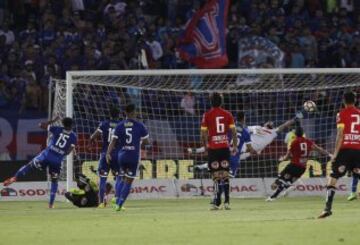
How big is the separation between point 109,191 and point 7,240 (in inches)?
480

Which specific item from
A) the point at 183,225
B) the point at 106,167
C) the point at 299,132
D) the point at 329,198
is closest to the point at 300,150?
the point at 299,132

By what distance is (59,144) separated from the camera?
938 inches

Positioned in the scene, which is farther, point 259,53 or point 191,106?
point 259,53

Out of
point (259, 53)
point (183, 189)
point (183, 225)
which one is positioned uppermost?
point (259, 53)

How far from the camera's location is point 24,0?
Result: 32.7 meters

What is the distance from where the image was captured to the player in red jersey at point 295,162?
25984mm

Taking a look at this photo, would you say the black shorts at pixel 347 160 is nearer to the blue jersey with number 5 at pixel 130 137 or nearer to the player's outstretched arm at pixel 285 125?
the blue jersey with number 5 at pixel 130 137

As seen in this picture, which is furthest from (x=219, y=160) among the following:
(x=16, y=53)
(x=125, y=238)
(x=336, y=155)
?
(x=16, y=53)

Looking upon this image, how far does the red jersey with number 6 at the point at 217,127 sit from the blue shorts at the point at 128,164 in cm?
165

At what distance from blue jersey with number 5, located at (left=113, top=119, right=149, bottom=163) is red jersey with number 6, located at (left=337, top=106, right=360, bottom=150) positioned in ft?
16.4

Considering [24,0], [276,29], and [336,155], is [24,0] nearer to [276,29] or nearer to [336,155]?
[276,29]

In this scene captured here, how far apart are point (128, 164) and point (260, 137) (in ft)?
24.5

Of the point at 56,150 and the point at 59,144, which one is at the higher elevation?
the point at 59,144

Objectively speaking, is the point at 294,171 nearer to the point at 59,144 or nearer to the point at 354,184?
the point at 354,184
